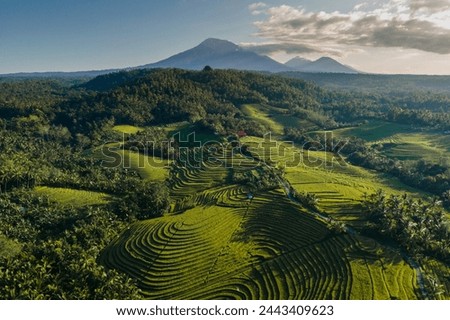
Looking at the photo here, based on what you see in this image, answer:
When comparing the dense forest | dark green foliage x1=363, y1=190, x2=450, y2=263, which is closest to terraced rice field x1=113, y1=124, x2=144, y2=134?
the dense forest

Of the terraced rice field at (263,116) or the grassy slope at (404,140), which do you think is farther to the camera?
the terraced rice field at (263,116)

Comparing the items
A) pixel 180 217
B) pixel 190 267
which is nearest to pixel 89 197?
pixel 180 217

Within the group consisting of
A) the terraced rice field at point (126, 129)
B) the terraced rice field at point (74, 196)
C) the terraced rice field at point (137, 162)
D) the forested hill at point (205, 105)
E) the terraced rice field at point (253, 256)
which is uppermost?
the forested hill at point (205, 105)

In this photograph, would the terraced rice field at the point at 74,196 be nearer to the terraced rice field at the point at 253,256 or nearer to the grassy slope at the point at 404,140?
the terraced rice field at the point at 253,256

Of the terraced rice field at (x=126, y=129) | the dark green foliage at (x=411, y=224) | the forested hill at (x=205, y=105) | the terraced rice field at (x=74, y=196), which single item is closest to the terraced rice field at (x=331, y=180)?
the dark green foliage at (x=411, y=224)

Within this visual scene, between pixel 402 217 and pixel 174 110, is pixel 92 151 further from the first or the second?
pixel 402 217

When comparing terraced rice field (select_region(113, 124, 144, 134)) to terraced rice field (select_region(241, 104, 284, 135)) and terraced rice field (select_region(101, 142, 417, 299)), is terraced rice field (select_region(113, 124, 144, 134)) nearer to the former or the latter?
terraced rice field (select_region(241, 104, 284, 135))
